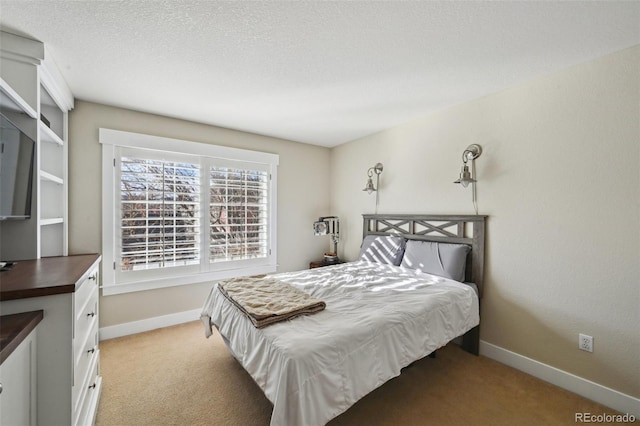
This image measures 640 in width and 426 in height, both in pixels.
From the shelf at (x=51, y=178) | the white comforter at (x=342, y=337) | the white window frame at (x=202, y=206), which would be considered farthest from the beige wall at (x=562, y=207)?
the shelf at (x=51, y=178)

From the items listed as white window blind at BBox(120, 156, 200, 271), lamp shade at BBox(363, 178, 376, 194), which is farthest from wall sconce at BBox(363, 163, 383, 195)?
white window blind at BBox(120, 156, 200, 271)

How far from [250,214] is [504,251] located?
9.74 ft

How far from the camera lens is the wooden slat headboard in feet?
8.08

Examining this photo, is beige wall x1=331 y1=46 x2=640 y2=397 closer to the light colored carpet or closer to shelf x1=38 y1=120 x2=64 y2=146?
the light colored carpet

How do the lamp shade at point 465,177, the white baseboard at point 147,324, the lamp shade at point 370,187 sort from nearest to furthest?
the lamp shade at point 465,177 < the white baseboard at point 147,324 < the lamp shade at point 370,187

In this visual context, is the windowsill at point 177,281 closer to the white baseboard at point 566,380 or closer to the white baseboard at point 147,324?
the white baseboard at point 147,324

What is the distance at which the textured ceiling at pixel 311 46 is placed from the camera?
57.4 inches

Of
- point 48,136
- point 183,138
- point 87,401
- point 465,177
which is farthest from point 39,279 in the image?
point 465,177

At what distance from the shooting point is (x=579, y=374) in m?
1.94

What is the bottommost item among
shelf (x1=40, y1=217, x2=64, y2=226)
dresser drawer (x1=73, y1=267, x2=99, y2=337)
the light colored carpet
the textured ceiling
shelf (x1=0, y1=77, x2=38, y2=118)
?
the light colored carpet

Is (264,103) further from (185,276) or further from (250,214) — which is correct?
(185,276)

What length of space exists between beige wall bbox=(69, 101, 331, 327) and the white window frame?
3.1 inches

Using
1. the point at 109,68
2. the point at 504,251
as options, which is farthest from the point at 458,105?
the point at 109,68

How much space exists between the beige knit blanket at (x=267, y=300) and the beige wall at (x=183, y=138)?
1401mm
